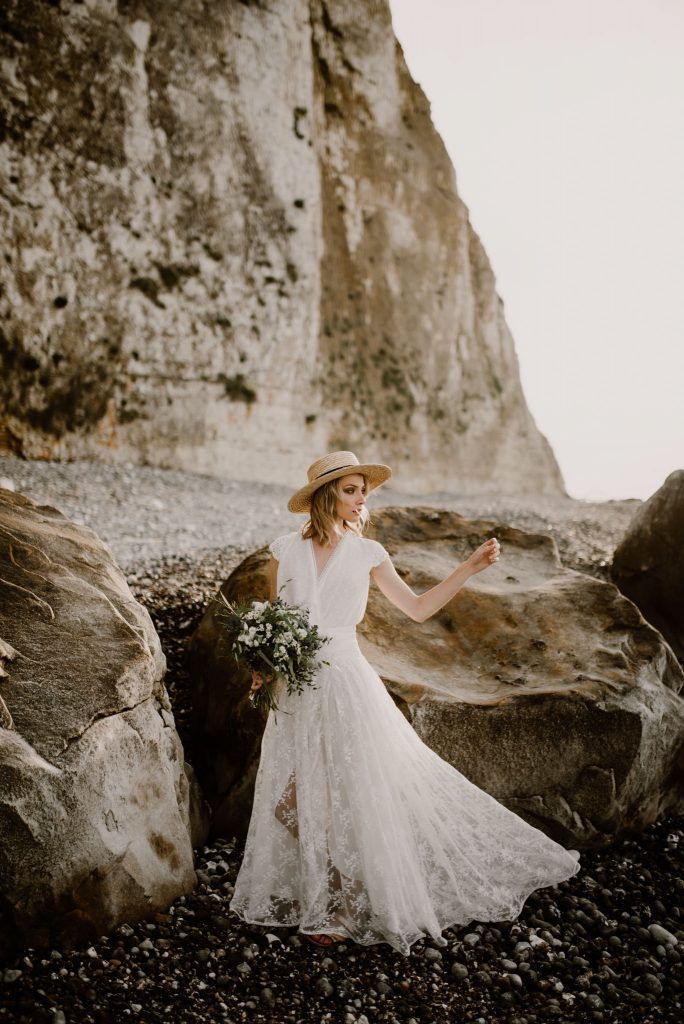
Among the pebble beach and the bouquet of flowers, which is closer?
the pebble beach

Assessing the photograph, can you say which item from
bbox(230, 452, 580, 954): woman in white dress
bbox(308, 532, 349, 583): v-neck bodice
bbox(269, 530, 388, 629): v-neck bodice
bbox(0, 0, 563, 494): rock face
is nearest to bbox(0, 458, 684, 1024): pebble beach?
bbox(230, 452, 580, 954): woman in white dress

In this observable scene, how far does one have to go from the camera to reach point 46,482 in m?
11.1

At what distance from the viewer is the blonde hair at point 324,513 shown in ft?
14.5

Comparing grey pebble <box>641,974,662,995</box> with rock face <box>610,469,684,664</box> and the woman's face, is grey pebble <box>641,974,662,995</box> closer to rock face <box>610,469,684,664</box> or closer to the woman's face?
the woman's face

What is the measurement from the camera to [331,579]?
4.36 metres

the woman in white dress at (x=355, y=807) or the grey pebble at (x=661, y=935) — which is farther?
the grey pebble at (x=661, y=935)

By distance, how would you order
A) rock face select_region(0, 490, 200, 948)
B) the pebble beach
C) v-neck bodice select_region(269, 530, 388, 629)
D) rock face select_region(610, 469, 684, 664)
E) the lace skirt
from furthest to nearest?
1. rock face select_region(610, 469, 684, 664)
2. v-neck bodice select_region(269, 530, 388, 629)
3. the lace skirt
4. rock face select_region(0, 490, 200, 948)
5. the pebble beach

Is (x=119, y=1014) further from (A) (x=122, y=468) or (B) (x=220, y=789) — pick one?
(A) (x=122, y=468)

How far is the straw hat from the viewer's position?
441 cm

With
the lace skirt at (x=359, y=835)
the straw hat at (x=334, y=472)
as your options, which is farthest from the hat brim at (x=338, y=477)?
the lace skirt at (x=359, y=835)

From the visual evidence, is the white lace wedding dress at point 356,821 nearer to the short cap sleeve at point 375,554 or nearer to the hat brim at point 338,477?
the short cap sleeve at point 375,554

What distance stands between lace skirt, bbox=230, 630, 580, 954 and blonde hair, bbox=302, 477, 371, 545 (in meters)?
0.57

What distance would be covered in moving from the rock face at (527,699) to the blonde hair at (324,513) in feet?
3.95

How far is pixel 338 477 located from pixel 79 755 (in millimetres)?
2007
